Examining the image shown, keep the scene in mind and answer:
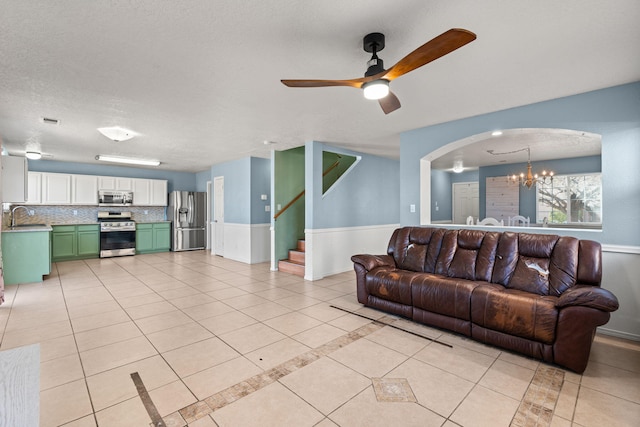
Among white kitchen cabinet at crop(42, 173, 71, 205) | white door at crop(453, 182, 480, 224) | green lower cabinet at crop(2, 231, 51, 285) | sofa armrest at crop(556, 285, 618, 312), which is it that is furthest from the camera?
white door at crop(453, 182, 480, 224)

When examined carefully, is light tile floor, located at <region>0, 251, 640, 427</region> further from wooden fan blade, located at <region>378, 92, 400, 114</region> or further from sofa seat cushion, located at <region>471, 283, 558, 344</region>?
wooden fan blade, located at <region>378, 92, 400, 114</region>

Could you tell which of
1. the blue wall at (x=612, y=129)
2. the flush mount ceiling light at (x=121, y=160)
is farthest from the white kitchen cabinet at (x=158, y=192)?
the blue wall at (x=612, y=129)

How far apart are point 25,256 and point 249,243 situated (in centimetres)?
380

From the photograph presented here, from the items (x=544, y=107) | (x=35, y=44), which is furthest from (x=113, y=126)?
(x=544, y=107)

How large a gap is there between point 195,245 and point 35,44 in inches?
289

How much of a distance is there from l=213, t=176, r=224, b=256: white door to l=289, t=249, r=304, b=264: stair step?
8.31ft

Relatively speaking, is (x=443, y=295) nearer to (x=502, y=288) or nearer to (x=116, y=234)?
(x=502, y=288)

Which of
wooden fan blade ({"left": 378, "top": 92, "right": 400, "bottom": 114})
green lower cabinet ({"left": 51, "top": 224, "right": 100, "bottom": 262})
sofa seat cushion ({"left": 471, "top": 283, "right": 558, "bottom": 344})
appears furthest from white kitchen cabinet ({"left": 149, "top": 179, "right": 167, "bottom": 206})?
sofa seat cushion ({"left": 471, "top": 283, "right": 558, "bottom": 344})

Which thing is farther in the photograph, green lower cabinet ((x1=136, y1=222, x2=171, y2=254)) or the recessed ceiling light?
green lower cabinet ((x1=136, y1=222, x2=171, y2=254))

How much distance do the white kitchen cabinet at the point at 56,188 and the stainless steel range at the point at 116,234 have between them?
0.83m

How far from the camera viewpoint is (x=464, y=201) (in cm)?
990

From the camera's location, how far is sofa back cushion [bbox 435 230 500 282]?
3250 millimetres

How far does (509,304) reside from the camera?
2553mm

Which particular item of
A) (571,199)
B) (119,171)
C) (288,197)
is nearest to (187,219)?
(119,171)
